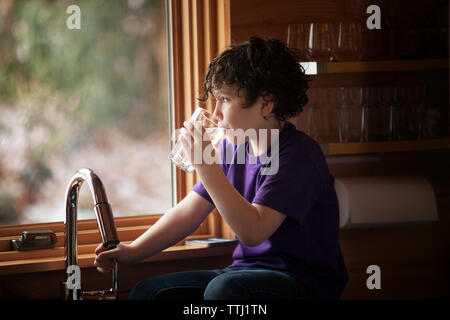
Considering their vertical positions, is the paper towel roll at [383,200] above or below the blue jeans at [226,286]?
above

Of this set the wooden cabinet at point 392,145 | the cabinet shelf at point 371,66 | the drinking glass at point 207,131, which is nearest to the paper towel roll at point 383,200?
the wooden cabinet at point 392,145

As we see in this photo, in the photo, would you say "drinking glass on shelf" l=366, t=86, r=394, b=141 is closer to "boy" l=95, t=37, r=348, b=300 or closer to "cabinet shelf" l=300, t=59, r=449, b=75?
"cabinet shelf" l=300, t=59, r=449, b=75

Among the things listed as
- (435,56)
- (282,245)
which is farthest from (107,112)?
(435,56)

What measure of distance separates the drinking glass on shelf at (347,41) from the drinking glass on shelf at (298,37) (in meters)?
0.10

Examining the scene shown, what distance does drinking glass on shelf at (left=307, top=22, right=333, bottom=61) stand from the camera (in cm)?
180

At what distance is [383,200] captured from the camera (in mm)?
1850

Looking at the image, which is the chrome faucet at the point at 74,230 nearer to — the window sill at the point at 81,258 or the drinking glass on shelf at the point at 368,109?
the window sill at the point at 81,258

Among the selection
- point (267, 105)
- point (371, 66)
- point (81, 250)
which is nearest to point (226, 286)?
point (267, 105)

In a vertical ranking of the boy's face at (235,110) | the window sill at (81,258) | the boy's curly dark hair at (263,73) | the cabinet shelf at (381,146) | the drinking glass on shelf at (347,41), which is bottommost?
the window sill at (81,258)

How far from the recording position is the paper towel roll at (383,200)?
1.84 m

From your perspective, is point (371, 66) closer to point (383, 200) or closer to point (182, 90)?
point (383, 200)

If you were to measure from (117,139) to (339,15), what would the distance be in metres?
0.78

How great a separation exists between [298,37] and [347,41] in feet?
0.52

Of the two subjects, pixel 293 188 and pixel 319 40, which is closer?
pixel 293 188
